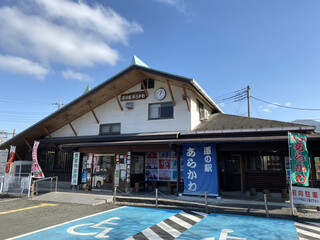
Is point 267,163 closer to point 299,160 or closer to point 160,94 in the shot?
point 299,160

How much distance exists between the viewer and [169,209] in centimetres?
977

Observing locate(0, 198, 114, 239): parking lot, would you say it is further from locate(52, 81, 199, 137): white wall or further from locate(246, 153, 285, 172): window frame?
locate(246, 153, 285, 172): window frame

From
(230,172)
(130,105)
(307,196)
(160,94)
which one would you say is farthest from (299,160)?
(130,105)

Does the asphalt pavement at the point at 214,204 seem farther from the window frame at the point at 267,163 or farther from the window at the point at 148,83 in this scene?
the window at the point at 148,83

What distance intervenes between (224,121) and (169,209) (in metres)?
7.26

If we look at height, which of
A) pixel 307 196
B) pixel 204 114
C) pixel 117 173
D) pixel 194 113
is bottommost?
pixel 307 196

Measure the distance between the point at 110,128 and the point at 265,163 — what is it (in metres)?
10.4

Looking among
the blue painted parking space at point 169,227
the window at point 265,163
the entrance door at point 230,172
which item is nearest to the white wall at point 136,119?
the entrance door at point 230,172

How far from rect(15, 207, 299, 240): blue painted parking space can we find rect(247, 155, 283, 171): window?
4.99m

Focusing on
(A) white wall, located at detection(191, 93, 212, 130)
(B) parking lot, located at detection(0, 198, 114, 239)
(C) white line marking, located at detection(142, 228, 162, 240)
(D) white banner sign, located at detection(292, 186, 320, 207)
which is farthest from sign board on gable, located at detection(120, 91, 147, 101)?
(D) white banner sign, located at detection(292, 186, 320, 207)

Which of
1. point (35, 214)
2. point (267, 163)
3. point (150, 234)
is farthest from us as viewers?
Result: point (267, 163)

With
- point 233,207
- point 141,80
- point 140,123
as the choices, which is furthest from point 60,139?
point 233,207

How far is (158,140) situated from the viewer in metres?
13.0

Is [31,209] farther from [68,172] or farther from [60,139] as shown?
[60,139]
